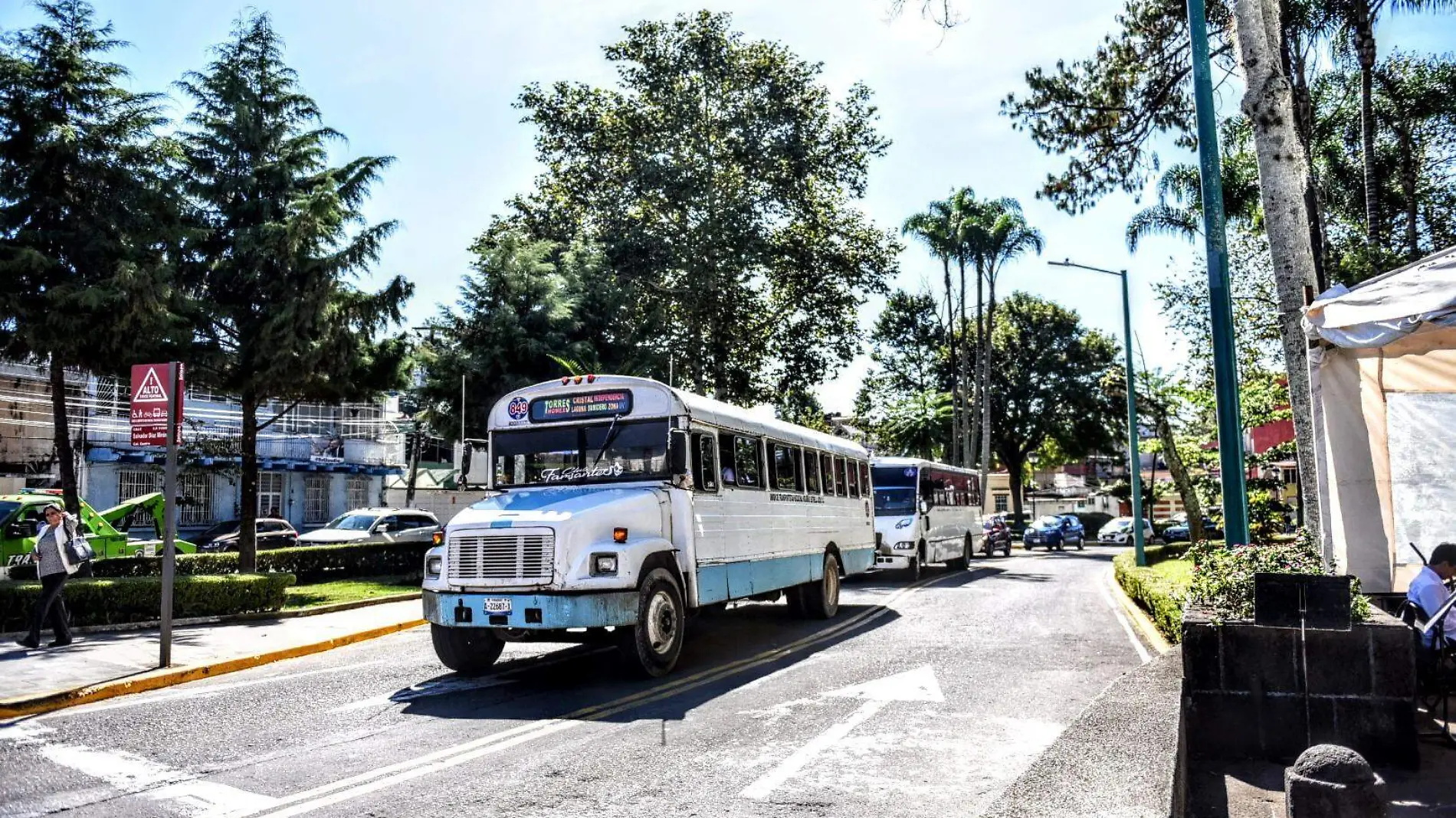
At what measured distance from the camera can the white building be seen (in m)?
30.3

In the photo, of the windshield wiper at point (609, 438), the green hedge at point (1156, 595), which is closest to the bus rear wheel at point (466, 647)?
the windshield wiper at point (609, 438)

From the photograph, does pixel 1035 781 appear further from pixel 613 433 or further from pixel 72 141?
pixel 72 141

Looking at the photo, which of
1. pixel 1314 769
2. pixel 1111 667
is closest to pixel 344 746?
pixel 1314 769

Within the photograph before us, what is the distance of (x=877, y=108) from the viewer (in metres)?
39.2

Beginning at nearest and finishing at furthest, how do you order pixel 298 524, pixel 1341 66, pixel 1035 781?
1. pixel 1035 781
2. pixel 1341 66
3. pixel 298 524

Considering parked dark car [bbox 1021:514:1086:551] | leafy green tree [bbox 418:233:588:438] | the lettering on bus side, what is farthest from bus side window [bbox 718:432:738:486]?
parked dark car [bbox 1021:514:1086:551]

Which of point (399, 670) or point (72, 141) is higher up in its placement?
point (72, 141)

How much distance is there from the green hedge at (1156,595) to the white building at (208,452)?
16.9 m

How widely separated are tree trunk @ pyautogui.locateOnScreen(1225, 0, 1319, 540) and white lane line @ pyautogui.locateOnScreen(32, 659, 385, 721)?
1052 cm

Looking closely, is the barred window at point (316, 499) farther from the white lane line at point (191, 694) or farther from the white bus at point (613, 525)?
the white lane line at point (191, 694)

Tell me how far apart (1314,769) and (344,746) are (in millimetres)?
6192

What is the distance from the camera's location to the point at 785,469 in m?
14.6

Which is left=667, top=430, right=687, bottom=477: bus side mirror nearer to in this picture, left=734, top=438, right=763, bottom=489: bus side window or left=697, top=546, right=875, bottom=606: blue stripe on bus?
left=697, top=546, right=875, bottom=606: blue stripe on bus

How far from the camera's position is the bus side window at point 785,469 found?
14250 millimetres
